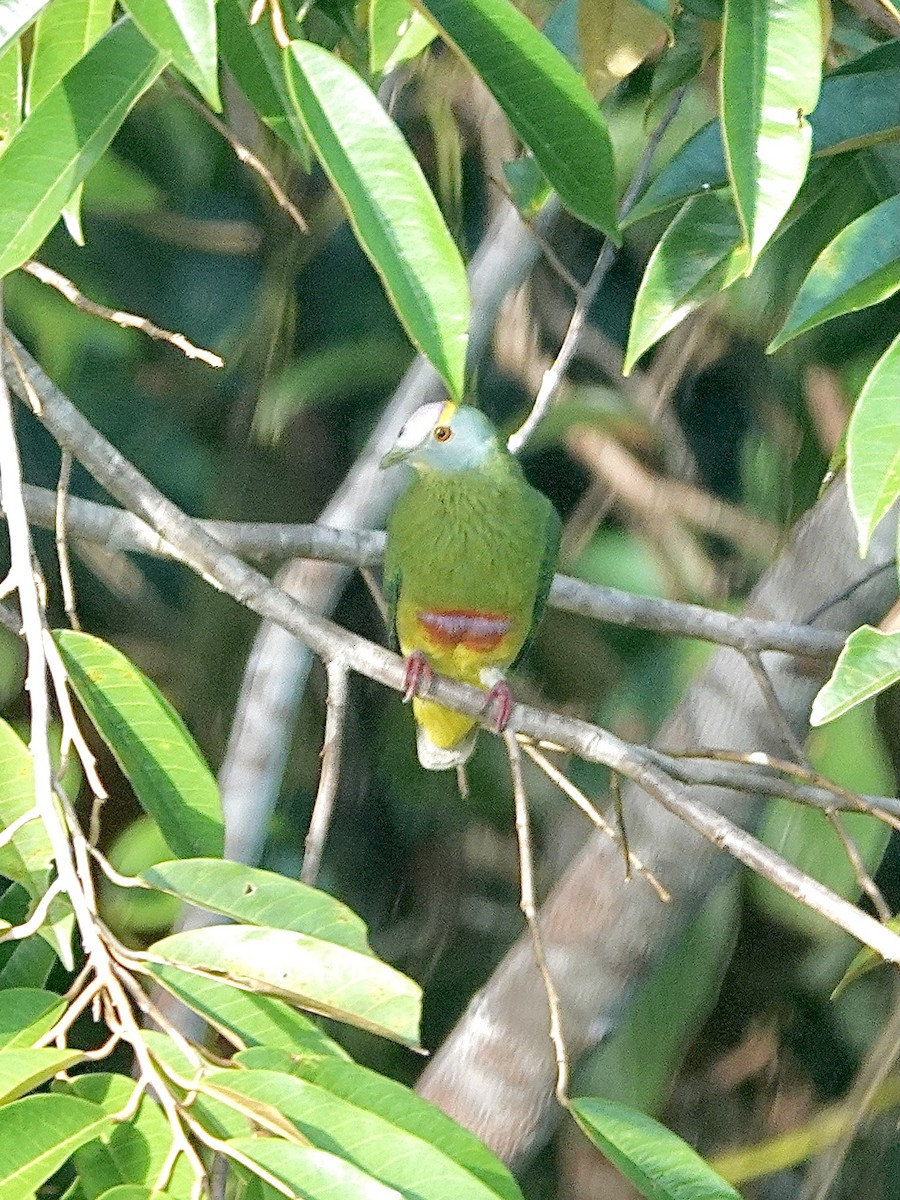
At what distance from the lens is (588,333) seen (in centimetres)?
363

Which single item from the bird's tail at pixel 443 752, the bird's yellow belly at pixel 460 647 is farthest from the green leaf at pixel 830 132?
the bird's tail at pixel 443 752

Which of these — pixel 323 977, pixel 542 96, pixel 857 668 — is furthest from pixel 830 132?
pixel 323 977

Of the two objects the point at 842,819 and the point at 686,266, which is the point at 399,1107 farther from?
the point at 842,819

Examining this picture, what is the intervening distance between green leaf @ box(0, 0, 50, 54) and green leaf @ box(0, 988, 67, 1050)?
0.71m

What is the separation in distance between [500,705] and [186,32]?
4.24ft

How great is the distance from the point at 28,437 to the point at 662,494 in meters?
1.41

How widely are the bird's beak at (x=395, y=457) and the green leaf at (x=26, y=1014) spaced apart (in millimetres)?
1480

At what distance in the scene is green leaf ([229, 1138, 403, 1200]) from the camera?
3.25 feet

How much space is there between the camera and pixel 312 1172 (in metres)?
1.01

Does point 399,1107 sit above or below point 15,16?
below

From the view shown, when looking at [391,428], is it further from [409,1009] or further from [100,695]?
[409,1009]

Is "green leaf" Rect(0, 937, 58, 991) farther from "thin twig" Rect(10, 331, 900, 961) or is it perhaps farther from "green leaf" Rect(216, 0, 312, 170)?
"green leaf" Rect(216, 0, 312, 170)

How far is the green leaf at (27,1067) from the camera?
3.50ft

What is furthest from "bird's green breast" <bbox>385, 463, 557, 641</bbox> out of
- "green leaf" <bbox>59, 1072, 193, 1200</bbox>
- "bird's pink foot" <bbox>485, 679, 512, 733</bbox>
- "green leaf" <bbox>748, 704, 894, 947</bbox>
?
"green leaf" <bbox>59, 1072, 193, 1200</bbox>
